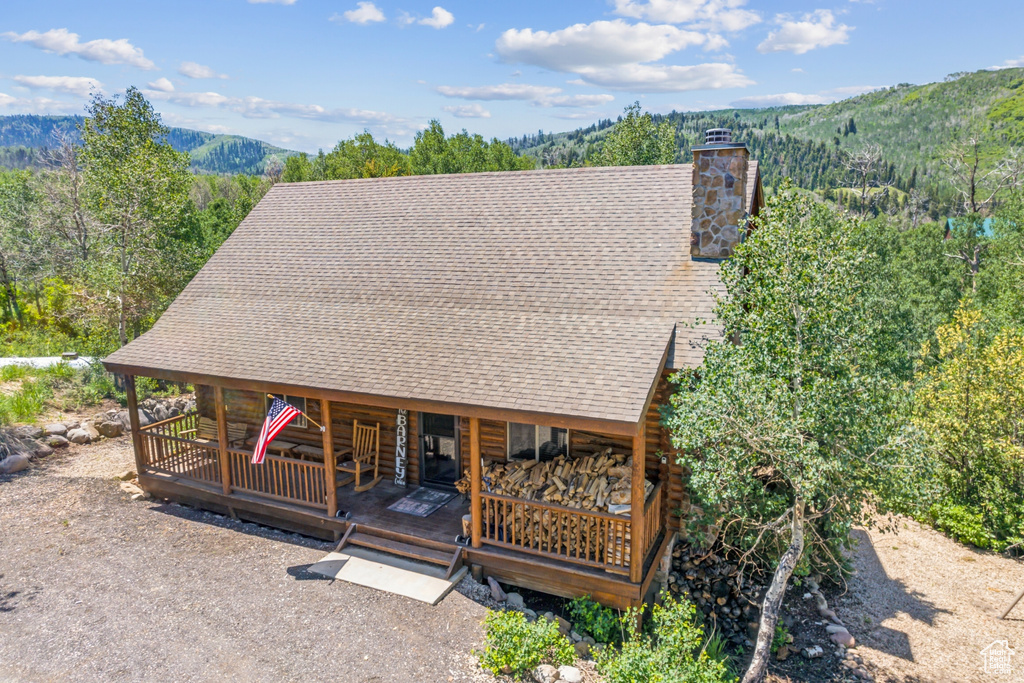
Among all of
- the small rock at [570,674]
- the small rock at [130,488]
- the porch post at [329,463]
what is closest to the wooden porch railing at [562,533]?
the small rock at [570,674]

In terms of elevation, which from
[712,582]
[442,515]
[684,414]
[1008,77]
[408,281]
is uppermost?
[1008,77]

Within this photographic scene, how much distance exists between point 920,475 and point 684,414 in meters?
2.60

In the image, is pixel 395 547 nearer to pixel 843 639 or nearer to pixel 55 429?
pixel 843 639

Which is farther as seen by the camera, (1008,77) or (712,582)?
(1008,77)

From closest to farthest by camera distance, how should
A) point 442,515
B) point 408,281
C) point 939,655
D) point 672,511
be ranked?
1. point 939,655
2. point 672,511
3. point 442,515
4. point 408,281

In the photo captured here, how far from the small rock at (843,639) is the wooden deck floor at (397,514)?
19.1 ft

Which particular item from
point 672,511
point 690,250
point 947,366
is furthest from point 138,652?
point 947,366

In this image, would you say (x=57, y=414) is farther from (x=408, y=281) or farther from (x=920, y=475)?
(x=920, y=475)

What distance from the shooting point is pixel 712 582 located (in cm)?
953

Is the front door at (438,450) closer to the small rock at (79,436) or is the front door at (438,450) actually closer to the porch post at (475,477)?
the porch post at (475,477)

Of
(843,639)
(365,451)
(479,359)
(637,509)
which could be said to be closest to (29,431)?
(365,451)

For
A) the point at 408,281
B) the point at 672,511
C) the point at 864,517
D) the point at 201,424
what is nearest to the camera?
the point at 864,517

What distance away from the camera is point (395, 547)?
9.48 meters

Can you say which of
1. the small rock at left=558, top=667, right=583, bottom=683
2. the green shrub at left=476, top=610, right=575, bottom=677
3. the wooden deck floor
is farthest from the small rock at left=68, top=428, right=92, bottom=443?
the small rock at left=558, top=667, right=583, bottom=683
